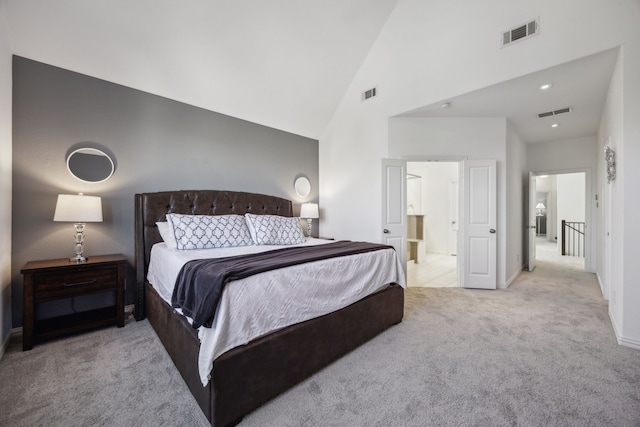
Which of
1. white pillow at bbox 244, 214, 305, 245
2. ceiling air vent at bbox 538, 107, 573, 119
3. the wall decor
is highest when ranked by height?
ceiling air vent at bbox 538, 107, 573, 119

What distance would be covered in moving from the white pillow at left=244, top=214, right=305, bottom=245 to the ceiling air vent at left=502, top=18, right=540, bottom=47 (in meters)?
3.26

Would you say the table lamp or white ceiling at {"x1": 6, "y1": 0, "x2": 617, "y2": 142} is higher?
white ceiling at {"x1": 6, "y1": 0, "x2": 617, "y2": 142}

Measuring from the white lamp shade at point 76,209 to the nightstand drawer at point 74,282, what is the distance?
480mm

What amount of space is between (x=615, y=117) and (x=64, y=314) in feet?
19.6

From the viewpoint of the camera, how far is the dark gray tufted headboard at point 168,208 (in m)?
3.00

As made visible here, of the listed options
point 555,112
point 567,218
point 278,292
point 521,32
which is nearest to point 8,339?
point 278,292

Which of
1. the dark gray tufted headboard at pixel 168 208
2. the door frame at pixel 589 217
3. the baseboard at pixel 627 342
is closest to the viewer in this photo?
the baseboard at pixel 627 342

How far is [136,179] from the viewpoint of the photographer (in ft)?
10.4

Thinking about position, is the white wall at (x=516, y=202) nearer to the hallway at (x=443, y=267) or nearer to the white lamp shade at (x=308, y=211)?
the hallway at (x=443, y=267)

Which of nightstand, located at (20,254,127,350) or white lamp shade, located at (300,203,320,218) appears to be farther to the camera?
white lamp shade, located at (300,203,320,218)

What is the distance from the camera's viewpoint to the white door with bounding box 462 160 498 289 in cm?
410

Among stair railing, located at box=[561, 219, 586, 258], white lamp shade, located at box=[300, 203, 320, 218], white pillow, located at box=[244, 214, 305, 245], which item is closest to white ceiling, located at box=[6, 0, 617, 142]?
white lamp shade, located at box=[300, 203, 320, 218]

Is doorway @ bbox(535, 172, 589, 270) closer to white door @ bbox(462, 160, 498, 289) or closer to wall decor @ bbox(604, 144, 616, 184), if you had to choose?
white door @ bbox(462, 160, 498, 289)

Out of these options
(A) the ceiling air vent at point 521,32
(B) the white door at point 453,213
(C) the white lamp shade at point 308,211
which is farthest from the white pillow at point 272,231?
(B) the white door at point 453,213
